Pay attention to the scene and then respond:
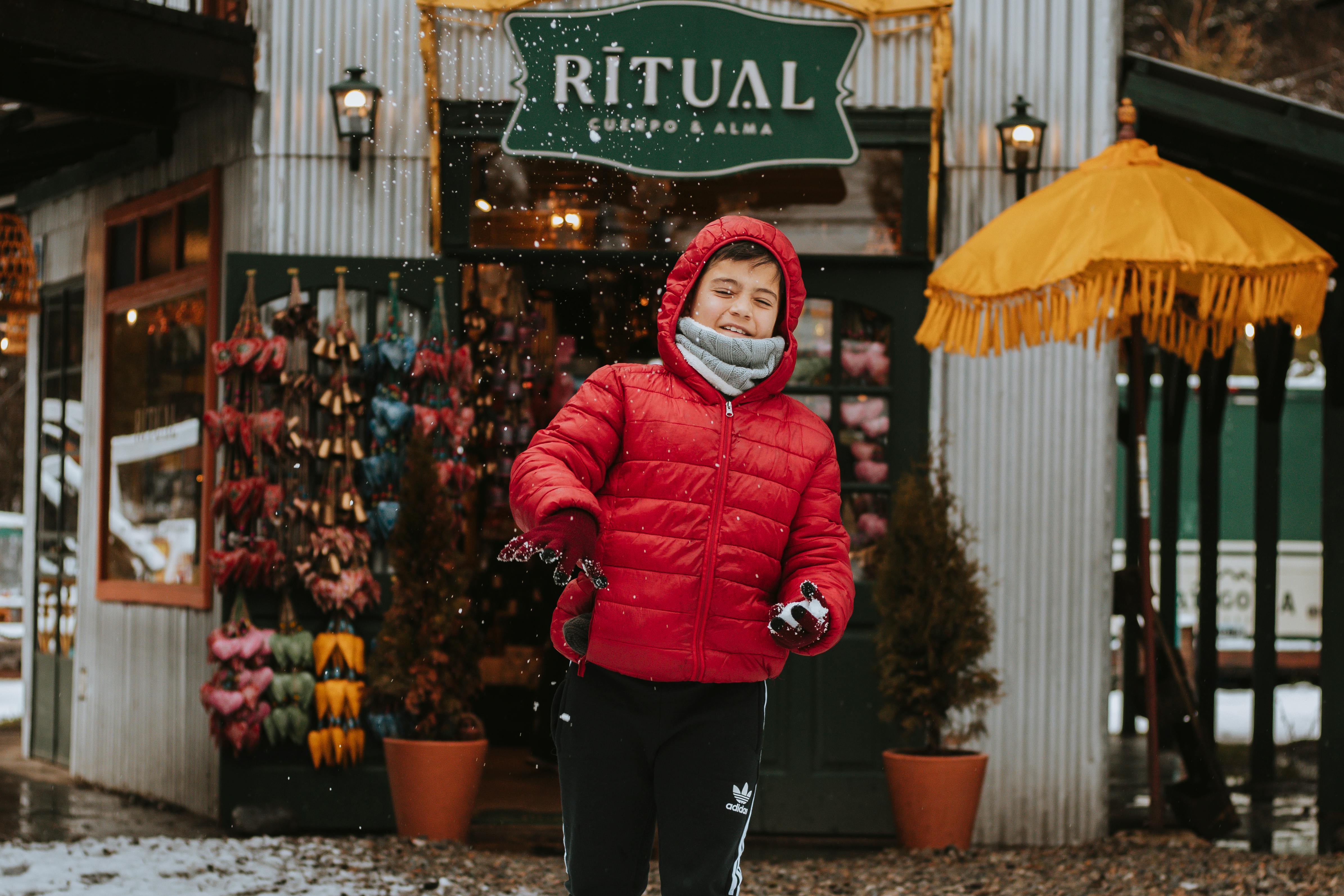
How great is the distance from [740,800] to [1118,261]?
10.1 feet

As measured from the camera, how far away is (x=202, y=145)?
7.22 meters

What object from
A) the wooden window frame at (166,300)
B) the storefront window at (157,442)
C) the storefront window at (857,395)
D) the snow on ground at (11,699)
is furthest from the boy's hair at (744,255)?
the snow on ground at (11,699)

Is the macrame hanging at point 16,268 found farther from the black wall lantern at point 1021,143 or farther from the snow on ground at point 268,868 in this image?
the black wall lantern at point 1021,143

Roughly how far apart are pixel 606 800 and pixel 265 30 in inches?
199

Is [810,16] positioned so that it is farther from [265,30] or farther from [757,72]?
[265,30]

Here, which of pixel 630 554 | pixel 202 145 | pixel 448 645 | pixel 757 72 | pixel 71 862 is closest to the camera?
pixel 630 554

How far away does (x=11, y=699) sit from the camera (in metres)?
12.5

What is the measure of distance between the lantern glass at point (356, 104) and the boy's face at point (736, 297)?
4.03 meters

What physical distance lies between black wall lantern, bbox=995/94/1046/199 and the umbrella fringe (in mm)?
873

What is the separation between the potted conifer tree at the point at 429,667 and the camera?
6051 millimetres

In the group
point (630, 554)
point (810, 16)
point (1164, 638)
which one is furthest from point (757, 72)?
point (630, 554)

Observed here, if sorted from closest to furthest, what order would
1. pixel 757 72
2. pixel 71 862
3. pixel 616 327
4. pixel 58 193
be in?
pixel 71 862, pixel 757 72, pixel 616 327, pixel 58 193

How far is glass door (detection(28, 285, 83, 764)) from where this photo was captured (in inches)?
340

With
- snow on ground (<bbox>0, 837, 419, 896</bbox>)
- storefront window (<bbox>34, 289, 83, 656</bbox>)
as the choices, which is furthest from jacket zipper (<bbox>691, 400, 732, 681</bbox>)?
storefront window (<bbox>34, 289, 83, 656</bbox>)
